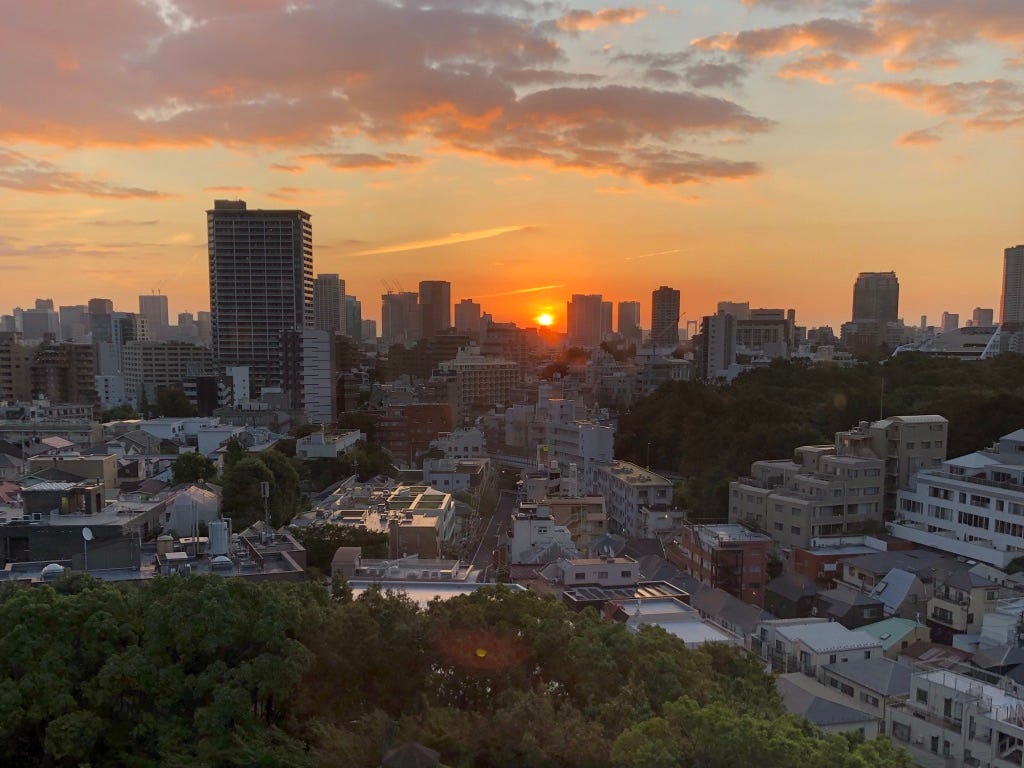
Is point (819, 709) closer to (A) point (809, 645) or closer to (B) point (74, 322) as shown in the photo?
(A) point (809, 645)

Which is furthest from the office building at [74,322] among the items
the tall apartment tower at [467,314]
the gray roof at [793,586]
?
the gray roof at [793,586]

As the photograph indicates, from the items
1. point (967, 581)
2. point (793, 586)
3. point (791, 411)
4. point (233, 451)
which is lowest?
point (793, 586)

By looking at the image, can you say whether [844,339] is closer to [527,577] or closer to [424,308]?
[424,308]

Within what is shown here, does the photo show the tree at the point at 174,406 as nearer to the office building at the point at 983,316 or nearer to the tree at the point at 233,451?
the tree at the point at 233,451

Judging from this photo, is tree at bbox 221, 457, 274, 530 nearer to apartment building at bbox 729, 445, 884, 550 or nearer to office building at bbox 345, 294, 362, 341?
apartment building at bbox 729, 445, 884, 550

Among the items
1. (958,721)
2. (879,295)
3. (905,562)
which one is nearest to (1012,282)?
(879,295)
